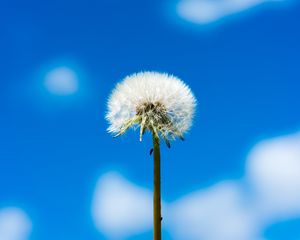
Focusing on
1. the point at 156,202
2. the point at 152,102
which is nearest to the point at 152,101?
the point at 152,102

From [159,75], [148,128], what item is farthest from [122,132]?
[159,75]

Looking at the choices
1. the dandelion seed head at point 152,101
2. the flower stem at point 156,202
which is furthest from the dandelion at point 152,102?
the flower stem at point 156,202

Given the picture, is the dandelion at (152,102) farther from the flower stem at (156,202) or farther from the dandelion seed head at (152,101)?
the flower stem at (156,202)

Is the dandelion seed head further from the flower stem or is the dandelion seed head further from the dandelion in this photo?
the flower stem

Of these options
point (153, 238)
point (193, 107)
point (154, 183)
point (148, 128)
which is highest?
point (193, 107)

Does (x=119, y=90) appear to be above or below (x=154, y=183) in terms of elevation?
above

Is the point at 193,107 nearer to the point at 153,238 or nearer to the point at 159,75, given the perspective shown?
the point at 159,75

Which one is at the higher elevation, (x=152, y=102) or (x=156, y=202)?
(x=152, y=102)

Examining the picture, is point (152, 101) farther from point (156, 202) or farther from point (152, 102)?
point (156, 202)
